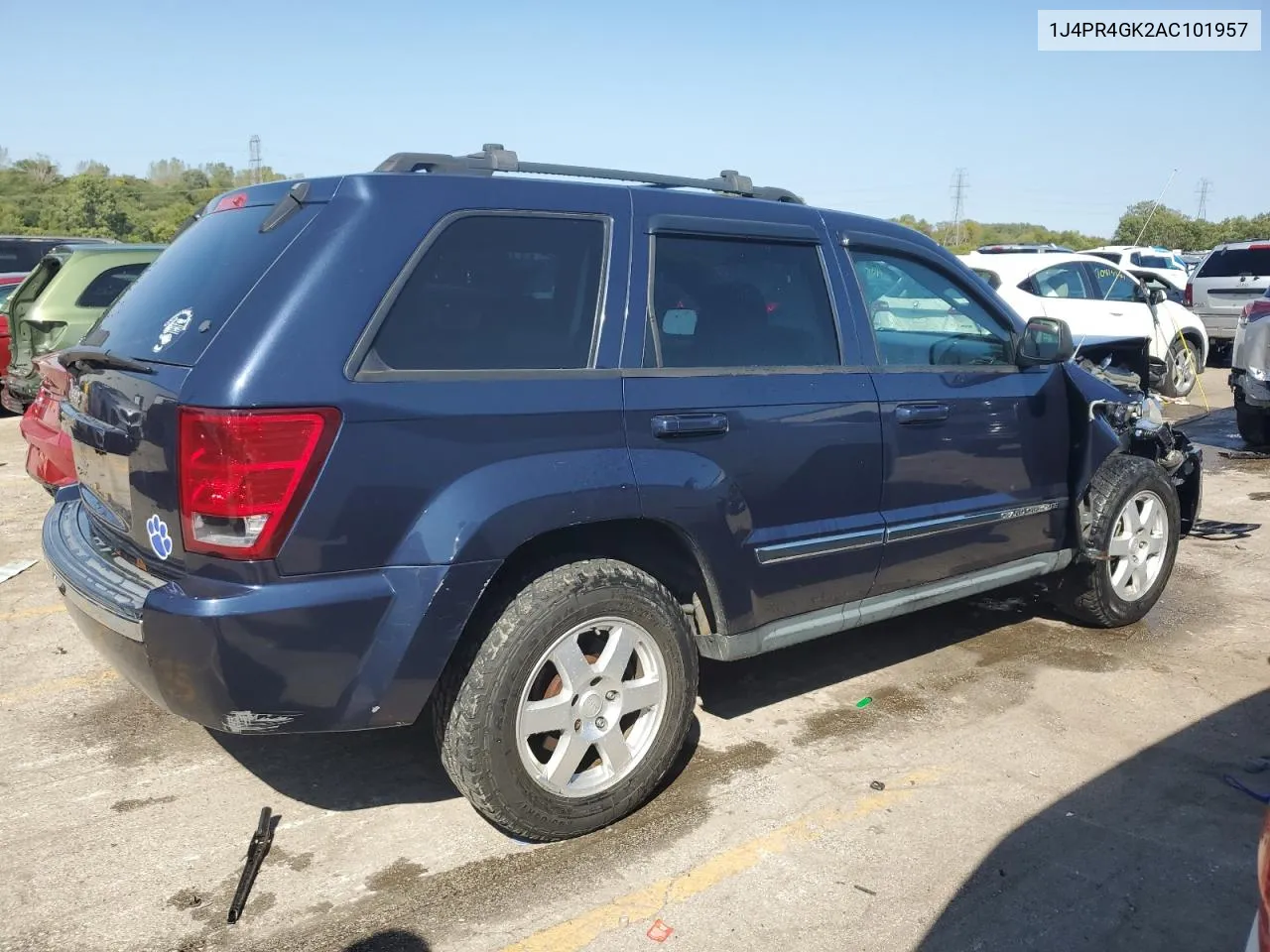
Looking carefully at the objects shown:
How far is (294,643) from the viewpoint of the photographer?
2.66 m

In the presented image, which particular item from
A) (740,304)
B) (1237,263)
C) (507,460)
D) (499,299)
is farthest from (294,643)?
(1237,263)

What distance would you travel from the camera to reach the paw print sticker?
2.76 metres

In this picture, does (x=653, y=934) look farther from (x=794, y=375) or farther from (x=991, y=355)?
(x=991, y=355)

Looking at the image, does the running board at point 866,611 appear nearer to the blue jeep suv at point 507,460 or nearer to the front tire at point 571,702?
the blue jeep suv at point 507,460

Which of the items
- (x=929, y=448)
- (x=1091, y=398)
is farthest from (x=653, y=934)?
(x=1091, y=398)

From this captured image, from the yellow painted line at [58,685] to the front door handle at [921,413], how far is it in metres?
3.38

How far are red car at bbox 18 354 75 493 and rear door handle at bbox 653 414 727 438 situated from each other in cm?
317

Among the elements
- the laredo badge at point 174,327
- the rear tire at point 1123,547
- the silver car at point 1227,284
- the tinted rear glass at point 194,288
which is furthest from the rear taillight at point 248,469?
the silver car at point 1227,284

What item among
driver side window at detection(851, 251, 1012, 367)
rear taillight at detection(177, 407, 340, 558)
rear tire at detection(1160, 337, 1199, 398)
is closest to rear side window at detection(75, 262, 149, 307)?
driver side window at detection(851, 251, 1012, 367)

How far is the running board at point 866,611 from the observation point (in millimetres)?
3557

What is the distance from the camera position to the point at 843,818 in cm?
336

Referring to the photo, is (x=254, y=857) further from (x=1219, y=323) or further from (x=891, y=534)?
(x=1219, y=323)

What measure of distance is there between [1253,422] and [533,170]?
9122 mm

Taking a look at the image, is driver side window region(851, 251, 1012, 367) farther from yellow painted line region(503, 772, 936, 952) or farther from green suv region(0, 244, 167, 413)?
green suv region(0, 244, 167, 413)
